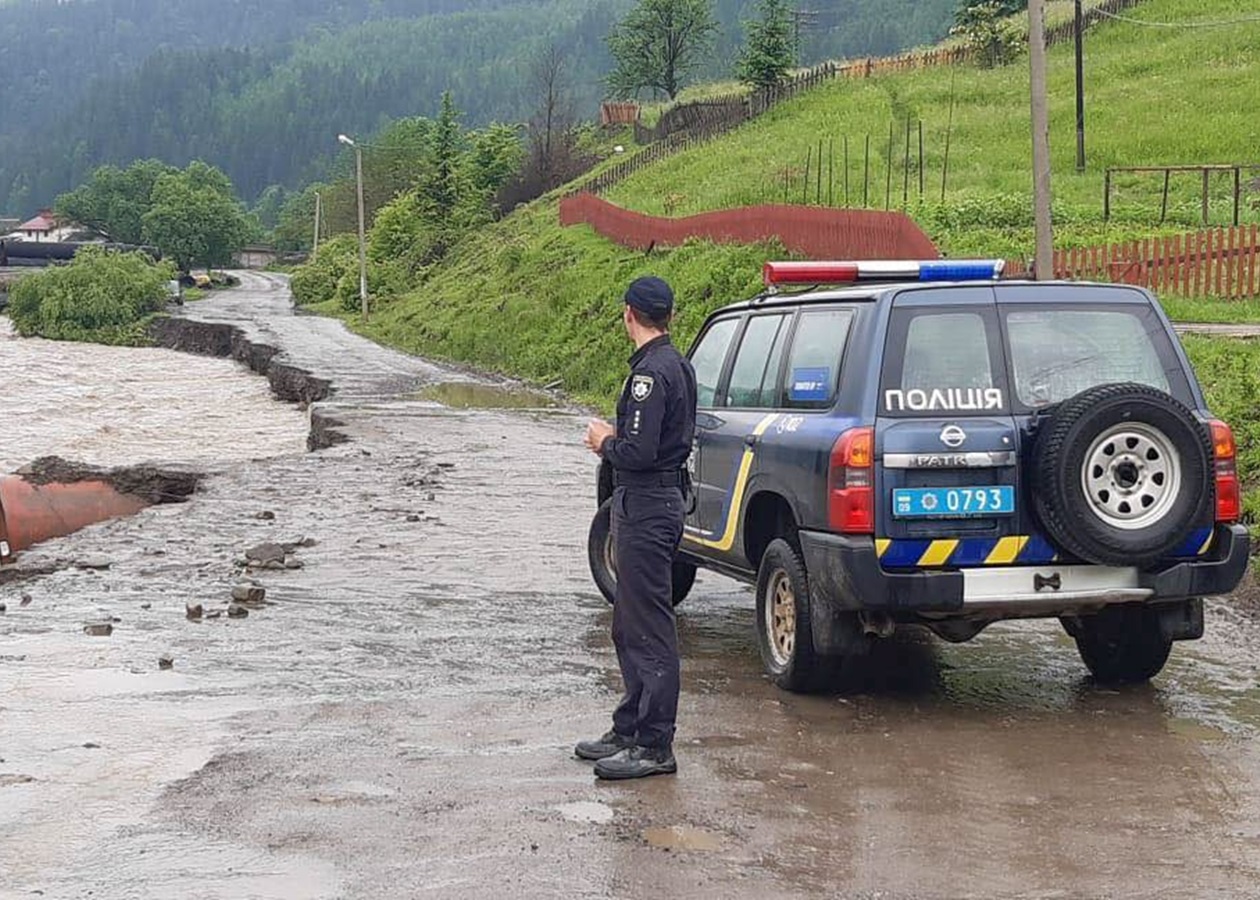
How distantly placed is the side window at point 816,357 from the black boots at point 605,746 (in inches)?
76.1

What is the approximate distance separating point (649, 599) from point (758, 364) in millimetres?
2471

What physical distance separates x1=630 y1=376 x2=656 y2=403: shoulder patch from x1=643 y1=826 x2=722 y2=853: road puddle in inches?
64.1

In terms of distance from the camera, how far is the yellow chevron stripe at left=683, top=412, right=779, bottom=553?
7969mm

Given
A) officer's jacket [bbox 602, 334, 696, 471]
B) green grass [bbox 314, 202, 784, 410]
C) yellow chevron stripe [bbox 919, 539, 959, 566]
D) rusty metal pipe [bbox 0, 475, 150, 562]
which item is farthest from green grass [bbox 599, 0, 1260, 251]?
officer's jacket [bbox 602, 334, 696, 471]

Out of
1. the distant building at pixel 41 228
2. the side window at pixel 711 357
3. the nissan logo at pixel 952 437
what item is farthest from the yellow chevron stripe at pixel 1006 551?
the distant building at pixel 41 228

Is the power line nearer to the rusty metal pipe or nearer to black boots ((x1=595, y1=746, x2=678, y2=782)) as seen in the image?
the rusty metal pipe

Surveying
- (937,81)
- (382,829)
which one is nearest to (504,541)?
(382,829)

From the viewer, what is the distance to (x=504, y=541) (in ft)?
41.8

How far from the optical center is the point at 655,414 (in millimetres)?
6164

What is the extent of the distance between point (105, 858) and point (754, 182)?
42087 millimetres

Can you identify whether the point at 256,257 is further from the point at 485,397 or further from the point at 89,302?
the point at 485,397

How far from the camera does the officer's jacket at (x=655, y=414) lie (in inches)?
243

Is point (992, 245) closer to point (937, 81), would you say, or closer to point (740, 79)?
point (937, 81)

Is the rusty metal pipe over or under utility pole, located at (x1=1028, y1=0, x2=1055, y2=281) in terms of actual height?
under
